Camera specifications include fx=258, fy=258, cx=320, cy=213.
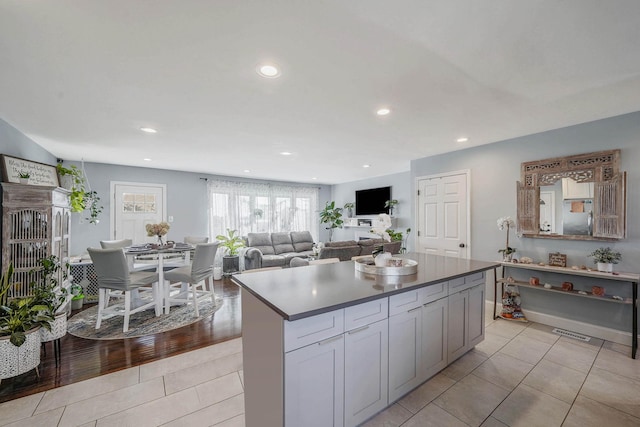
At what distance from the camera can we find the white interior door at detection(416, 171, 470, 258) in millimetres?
4109

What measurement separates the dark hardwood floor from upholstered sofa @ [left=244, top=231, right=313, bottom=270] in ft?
7.73

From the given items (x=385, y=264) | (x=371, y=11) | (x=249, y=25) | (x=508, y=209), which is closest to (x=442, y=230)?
(x=508, y=209)

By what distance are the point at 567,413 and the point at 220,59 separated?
344 cm

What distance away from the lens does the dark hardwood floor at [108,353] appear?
2.15 m

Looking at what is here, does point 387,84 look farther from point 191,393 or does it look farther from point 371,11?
point 191,393

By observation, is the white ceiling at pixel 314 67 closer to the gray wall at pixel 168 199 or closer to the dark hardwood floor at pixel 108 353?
the gray wall at pixel 168 199

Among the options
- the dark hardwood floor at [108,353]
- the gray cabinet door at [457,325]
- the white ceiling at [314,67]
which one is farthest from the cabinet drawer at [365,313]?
the dark hardwood floor at [108,353]

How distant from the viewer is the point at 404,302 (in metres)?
1.81

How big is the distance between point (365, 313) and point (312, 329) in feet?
1.29

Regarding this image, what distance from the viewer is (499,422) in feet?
5.63

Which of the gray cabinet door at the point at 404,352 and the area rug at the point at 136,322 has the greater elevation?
the gray cabinet door at the point at 404,352

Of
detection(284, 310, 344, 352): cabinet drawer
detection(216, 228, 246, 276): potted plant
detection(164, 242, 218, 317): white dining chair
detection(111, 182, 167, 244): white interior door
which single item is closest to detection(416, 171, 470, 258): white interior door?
detection(284, 310, 344, 352): cabinet drawer

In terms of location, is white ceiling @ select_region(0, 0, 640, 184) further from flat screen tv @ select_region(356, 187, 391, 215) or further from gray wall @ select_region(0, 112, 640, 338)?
flat screen tv @ select_region(356, 187, 391, 215)

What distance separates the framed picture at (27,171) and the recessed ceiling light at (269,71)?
2950 millimetres
